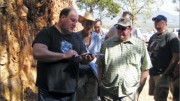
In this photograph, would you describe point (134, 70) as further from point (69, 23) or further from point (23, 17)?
point (23, 17)

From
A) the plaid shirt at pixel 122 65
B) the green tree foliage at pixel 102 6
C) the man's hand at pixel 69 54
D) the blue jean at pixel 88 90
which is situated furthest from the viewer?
the green tree foliage at pixel 102 6

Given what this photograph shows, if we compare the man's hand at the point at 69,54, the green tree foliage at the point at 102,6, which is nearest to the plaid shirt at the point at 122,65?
the man's hand at the point at 69,54

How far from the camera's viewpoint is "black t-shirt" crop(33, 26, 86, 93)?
4.20 m

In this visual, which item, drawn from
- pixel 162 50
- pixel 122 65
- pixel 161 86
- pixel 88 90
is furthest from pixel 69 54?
pixel 161 86

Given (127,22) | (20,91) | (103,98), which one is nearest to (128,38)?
(127,22)

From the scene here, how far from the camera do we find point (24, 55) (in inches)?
298

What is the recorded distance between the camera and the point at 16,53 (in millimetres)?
7191

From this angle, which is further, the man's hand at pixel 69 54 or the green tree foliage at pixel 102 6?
the green tree foliage at pixel 102 6

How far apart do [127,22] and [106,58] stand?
21.1 inches

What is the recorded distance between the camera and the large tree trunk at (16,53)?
680 cm

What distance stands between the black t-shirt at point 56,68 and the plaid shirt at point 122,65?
0.81m

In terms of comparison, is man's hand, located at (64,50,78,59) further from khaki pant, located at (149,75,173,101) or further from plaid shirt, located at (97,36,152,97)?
khaki pant, located at (149,75,173,101)

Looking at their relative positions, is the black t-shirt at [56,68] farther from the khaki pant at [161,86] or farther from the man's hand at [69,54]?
the khaki pant at [161,86]

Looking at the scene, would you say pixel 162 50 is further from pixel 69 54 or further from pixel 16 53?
pixel 69 54
